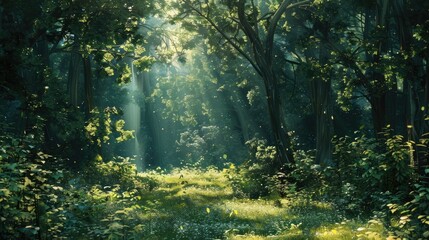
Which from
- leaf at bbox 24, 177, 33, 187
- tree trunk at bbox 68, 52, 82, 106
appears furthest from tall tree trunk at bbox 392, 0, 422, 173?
tree trunk at bbox 68, 52, 82, 106

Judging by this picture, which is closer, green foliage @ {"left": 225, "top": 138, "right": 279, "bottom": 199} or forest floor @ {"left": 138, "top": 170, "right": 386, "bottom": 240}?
forest floor @ {"left": 138, "top": 170, "right": 386, "bottom": 240}

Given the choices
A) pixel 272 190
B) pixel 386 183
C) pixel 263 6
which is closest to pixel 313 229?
pixel 386 183

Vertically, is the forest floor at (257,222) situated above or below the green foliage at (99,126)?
below

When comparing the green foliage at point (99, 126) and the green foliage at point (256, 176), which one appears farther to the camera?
the green foliage at point (99, 126)

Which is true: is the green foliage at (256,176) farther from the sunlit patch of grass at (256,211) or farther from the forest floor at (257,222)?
the sunlit patch of grass at (256,211)

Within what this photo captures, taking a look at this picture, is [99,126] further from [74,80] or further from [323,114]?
[323,114]

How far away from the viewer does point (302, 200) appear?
631 inches

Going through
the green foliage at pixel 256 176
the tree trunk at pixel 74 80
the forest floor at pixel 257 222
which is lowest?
the forest floor at pixel 257 222

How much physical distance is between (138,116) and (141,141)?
3486 mm

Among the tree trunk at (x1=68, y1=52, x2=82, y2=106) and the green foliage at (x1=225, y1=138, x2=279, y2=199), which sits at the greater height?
the tree trunk at (x1=68, y1=52, x2=82, y2=106)

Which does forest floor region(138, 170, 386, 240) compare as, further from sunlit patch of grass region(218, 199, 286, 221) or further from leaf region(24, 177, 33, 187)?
leaf region(24, 177, 33, 187)

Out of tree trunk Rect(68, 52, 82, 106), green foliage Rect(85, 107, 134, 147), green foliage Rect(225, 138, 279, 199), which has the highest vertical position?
tree trunk Rect(68, 52, 82, 106)

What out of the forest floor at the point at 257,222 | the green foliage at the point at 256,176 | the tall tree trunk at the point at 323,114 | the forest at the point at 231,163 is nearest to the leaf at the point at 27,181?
the forest at the point at 231,163

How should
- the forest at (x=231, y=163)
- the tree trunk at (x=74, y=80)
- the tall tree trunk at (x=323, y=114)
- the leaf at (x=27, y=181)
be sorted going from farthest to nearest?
the tall tree trunk at (x=323, y=114), the tree trunk at (x=74, y=80), the forest at (x=231, y=163), the leaf at (x=27, y=181)
